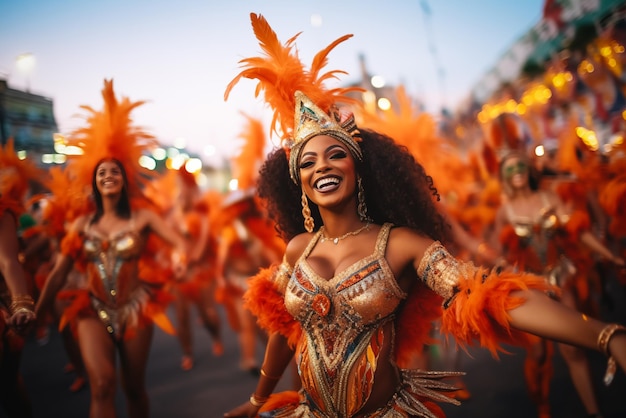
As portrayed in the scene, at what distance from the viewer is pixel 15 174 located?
375 cm

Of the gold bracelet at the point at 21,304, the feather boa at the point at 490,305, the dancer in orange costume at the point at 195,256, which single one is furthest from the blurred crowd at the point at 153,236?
the feather boa at the point at 490,305

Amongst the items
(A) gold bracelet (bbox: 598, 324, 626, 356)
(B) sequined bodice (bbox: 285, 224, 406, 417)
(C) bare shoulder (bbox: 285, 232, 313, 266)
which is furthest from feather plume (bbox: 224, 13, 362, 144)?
(A) gold bracelet (bbox: 598, 324, 626, 356)

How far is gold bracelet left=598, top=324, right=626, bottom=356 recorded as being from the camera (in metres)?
1.22

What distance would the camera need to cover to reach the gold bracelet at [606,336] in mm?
1220

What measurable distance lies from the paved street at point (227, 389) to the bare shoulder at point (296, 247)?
8.09 feet

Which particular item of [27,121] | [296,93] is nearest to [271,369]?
[296,93]

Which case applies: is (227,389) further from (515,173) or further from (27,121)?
(515,173)

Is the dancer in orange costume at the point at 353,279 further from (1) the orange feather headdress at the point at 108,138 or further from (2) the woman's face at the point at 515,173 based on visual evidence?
(2) the woman's face at the point at 515,173

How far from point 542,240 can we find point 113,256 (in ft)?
12.6

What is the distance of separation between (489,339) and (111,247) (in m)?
3.06

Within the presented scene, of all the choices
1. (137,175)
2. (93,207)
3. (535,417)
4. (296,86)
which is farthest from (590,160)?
(93,207)

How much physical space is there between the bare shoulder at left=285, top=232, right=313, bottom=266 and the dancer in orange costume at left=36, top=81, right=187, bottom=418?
5.69 feet

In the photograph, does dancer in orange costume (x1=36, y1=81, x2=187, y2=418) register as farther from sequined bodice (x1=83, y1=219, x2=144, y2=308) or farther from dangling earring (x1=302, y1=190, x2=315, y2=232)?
dangling earring (x1=302, y1=190, x2=315, y2=232)

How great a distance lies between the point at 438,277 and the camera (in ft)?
5.65
